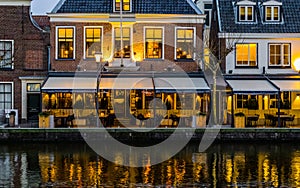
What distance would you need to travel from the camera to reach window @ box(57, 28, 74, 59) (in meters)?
40.2

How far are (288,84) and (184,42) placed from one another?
22.8ft

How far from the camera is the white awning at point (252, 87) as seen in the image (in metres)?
37.0

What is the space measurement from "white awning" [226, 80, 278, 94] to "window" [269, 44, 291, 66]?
7.85ft

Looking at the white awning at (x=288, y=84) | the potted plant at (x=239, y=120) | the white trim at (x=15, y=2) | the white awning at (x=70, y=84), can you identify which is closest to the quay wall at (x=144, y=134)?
the potted plant at (x=239, y=120)

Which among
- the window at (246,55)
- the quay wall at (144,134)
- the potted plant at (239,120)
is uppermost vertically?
the window at (246,55)

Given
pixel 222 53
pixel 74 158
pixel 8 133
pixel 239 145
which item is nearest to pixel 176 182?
pixel 74 158

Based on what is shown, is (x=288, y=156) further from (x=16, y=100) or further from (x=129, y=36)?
(x=16, y=100)

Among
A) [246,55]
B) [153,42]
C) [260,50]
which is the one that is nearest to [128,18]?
[153,42]

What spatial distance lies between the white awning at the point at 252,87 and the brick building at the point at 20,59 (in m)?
12.2

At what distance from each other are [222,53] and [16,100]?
13.2 metres

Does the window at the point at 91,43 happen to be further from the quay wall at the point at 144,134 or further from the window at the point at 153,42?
the quay wall at the point at 144,134

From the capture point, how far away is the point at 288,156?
95.7 ft

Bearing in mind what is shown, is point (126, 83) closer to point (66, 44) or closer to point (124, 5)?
point (66, 44)

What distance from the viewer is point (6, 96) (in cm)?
4112
